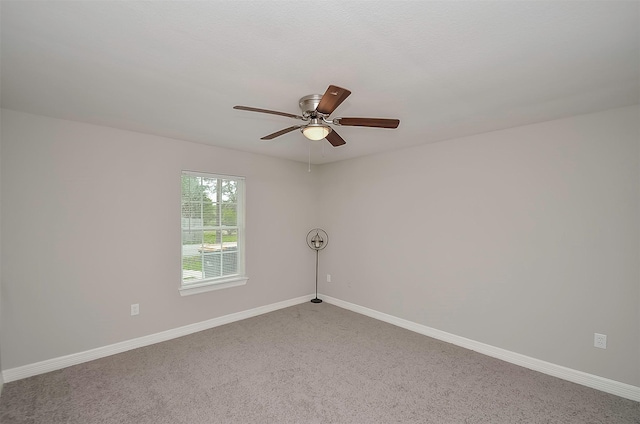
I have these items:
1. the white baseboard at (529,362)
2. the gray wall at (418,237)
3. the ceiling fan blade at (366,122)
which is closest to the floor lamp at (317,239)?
the gray wall at (418,237)

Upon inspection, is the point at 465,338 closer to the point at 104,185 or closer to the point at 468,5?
the point at 468,5

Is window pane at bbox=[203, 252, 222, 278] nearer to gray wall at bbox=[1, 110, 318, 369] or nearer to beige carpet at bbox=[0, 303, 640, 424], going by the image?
gray wall at bbox=[1, 110, 318, 369]

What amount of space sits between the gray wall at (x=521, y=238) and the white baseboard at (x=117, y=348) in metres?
1.96

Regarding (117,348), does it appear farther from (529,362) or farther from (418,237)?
(529,362)

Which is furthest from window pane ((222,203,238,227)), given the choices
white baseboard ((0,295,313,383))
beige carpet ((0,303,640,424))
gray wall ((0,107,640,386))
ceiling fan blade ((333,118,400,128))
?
ceiling fan blade ((333,118,400,128))

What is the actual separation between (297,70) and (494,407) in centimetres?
292

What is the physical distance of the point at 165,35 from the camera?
5.19 ft

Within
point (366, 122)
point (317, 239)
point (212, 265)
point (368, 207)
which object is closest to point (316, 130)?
point (366, 122)

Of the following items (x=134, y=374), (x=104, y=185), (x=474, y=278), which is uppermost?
(x=104, y=185)

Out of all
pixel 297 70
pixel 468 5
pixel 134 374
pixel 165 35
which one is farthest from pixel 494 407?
pixel 165 35

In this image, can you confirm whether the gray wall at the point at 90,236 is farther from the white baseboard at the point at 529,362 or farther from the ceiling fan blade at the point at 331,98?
the ceiling fan blade at the point at 331,98

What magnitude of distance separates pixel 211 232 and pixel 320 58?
9.93 ft

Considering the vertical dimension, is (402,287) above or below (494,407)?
above

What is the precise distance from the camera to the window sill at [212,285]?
3786mm
